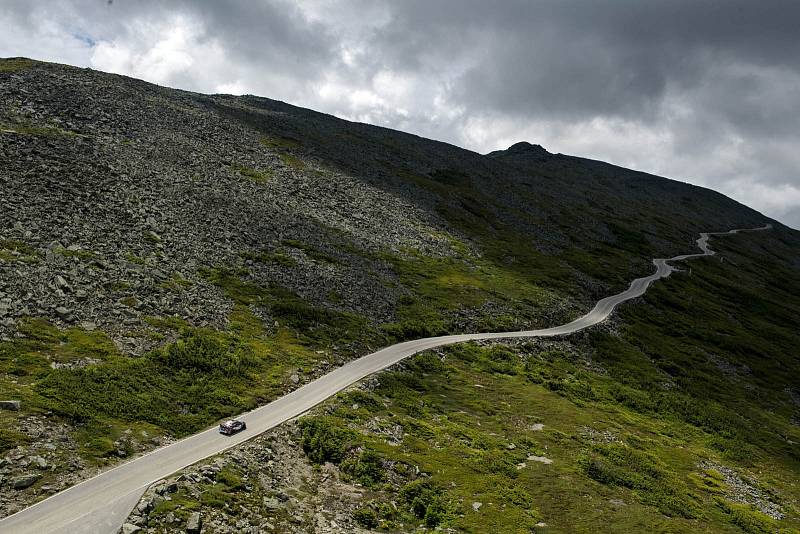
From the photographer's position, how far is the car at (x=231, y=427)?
3972 cm

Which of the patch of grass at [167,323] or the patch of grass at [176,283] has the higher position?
the patch of grass at [176,283]

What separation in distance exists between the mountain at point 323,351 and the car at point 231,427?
210 centimetres

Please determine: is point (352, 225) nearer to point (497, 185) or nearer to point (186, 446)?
point (186, 446)

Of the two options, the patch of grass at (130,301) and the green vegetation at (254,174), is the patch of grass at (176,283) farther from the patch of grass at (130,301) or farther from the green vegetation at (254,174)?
the green vegetation at (254,174)

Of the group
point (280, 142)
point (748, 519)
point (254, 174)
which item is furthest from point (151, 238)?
point (280, 142)

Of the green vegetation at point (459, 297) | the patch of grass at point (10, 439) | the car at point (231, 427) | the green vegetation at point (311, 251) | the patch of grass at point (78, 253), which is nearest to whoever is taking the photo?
the patch of grass at point (10, 439)

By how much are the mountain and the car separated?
2.10 meters

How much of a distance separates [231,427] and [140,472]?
26.9 feet

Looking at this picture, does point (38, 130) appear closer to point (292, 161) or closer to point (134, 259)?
point (134, 259)

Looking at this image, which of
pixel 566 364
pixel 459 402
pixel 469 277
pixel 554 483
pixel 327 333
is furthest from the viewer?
pixel 469 277

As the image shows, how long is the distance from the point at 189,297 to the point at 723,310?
142 metres

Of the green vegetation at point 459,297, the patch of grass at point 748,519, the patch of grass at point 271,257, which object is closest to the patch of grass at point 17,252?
the patch of grass at point 271,257

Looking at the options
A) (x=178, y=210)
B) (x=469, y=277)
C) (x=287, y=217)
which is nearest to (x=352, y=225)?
(x=287, y=217)

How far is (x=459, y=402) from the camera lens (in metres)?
57.9
